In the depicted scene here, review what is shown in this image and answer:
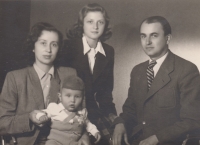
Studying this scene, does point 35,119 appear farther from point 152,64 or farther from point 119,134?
point 152,64

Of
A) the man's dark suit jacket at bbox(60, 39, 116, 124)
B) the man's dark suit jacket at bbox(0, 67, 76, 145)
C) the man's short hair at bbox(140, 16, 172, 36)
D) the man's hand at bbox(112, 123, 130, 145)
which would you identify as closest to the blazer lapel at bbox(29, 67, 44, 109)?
the man's dark suit jacket at bbox(0, 67, 76, 145)

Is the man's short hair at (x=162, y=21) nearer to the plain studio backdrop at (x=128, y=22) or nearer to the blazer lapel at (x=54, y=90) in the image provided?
the plain studio backdrop at (x=128, y=22)

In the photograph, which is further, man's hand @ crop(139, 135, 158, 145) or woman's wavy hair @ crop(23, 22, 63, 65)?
woman's wavy hair @ crop(23, 22, 63, 65)

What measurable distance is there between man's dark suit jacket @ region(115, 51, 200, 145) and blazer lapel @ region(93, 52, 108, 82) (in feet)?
0.98

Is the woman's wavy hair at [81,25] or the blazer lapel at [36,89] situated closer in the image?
the blazer lapel at [36,89]

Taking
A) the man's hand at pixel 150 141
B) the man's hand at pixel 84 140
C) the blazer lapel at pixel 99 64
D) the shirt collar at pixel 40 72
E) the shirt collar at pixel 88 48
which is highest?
the shirt collar at pixel 88 48

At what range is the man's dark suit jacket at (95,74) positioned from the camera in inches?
83.0

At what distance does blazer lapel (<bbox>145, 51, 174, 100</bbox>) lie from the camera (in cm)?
201

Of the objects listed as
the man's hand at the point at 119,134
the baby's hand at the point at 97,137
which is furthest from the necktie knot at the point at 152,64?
the baby's hand at the point at 97,137

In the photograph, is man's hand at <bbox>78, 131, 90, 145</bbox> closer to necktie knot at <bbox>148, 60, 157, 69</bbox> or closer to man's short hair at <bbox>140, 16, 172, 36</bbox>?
necktie knot at <bbox>148, 60, 157, 69</bbox>

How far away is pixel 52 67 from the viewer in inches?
83.0

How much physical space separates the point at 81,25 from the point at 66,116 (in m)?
0.69

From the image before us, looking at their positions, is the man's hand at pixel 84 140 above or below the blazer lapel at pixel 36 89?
→ below

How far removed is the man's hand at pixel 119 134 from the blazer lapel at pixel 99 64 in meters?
0.40
